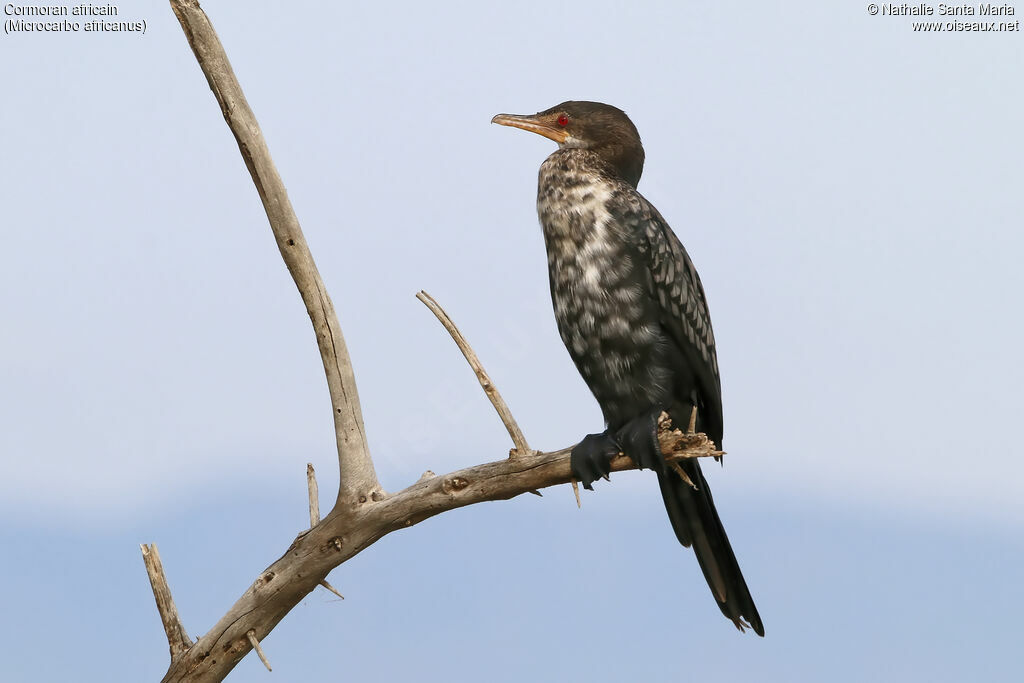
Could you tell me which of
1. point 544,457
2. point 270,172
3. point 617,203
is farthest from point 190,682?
point 617,203

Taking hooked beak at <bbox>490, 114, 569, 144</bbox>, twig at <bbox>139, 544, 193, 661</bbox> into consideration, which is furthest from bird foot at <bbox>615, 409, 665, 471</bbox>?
twig at <bbox>139, 544, 193, 661</bbox>

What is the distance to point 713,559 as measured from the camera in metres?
4.43

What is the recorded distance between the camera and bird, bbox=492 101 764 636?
13.8ft

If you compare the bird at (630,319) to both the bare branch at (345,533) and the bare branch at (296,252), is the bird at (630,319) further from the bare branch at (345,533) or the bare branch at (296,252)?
the bare branch at (296,252)

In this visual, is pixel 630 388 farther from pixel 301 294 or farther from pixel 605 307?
pixel 301 294

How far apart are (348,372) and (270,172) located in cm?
92

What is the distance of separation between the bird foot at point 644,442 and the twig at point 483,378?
41 centimetres

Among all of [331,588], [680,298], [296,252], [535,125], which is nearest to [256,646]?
[331,588]

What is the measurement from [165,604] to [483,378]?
1.71 meters

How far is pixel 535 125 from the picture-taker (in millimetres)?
4711

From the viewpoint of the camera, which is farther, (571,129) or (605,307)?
(571,129)

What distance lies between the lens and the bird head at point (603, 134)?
14.8ft

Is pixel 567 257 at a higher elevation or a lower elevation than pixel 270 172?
lower

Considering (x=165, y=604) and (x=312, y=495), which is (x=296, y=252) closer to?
(x=312, y=495)
